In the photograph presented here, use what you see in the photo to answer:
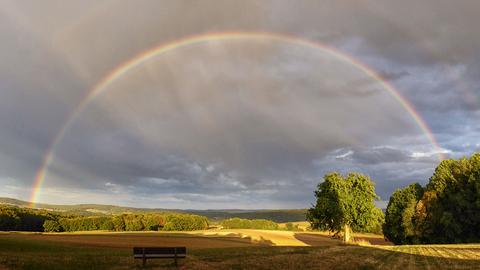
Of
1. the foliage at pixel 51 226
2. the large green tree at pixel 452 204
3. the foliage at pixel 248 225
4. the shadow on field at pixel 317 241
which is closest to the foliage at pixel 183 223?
the foliage at pixel 248 225

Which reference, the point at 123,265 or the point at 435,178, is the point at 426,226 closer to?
the point at 435,178

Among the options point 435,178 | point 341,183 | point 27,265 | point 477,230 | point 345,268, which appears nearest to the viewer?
point 27,265

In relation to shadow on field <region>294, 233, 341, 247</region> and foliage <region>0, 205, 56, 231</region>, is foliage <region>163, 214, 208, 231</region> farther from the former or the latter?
shadow on field <region>294, 233, 341, 247</region>

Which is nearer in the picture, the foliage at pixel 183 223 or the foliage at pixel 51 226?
the foliage at pixel 51 226

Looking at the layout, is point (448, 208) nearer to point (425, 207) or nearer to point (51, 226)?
point (425, 207)

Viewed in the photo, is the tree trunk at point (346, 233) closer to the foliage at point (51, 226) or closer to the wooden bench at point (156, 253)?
the wooden bench at point (156, 253)

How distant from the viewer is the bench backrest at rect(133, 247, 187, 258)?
25141mm

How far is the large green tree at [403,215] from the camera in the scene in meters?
85.0

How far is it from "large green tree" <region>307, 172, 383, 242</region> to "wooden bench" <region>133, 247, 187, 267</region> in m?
45.7

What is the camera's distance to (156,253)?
25453 mm

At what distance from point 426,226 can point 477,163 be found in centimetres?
1609

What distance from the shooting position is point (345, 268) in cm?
2484

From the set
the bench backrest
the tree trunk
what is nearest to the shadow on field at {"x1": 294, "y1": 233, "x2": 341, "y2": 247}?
the tree trunk

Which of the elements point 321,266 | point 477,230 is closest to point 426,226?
point 477,230
